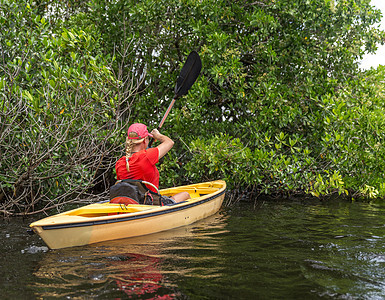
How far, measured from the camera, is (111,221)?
534 cm

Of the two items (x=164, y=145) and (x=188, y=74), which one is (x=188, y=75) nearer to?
(x=188, y=74)

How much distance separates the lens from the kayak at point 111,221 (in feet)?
15.9

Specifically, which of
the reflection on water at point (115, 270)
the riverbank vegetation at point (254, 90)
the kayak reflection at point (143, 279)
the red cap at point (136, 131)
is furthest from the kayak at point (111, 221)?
the riverbank vegetation at point (254, 90)

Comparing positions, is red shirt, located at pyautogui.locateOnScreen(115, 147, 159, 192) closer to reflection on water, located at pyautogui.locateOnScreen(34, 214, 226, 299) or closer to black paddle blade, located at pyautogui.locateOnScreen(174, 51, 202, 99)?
reflection on water, located at pyautogui.locateOnScreen(34, 214, 226, 299)

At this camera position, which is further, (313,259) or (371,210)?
(371,210)

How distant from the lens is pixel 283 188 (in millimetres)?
9734

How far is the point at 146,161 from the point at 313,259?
2820 mm

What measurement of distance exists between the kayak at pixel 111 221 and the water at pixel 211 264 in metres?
0.12

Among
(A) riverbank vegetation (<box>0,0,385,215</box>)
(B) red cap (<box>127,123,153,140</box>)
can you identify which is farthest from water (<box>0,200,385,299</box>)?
(A) riverbank vegetation (<box>0,0,385,215</box>)

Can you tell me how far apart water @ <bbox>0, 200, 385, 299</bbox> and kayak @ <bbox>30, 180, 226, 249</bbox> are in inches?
4.8

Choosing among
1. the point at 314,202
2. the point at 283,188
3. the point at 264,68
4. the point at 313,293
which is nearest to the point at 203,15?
the point at 264,68

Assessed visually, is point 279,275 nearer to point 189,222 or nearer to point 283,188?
point 189,222

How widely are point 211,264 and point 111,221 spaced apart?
1.68 m

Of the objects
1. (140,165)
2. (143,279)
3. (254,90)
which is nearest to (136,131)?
(140,165)
